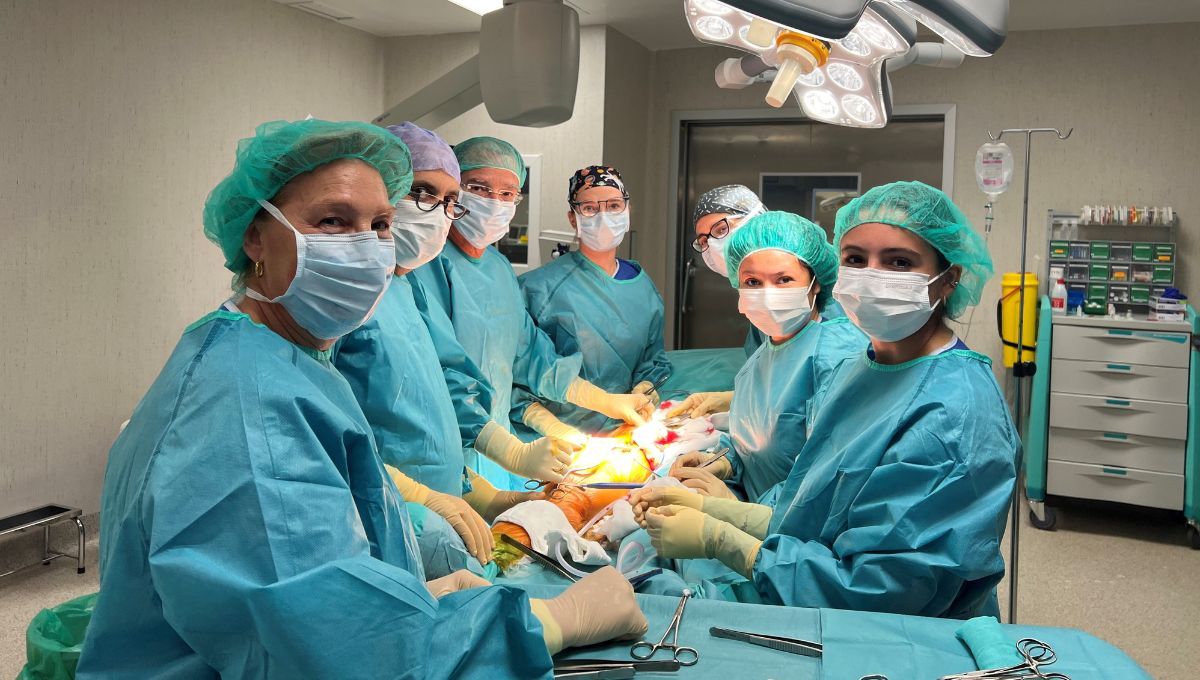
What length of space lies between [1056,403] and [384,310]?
376 cm

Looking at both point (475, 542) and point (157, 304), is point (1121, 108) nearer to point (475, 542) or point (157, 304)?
point (475, 542)

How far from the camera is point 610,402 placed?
339 centimetres

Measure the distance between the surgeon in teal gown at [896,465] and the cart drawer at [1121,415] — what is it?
3.08 metres

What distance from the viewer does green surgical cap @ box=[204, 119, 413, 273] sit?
134 centimetres

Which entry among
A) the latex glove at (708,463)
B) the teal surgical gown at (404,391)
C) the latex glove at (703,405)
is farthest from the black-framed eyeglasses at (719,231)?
the teal surgical gown at (404,391)

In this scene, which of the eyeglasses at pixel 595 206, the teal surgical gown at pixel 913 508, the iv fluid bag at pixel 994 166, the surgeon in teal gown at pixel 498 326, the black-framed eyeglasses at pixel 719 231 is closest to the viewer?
the teal surgical gown at pixel 913 508

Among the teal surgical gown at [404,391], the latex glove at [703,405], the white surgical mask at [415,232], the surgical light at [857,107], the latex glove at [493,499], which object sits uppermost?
the surgical light at [857,107]

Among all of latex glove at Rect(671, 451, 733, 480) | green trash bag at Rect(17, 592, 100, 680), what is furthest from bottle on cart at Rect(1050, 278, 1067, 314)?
green trash bag at Rect(17, 592, 100, 680)

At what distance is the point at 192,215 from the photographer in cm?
448

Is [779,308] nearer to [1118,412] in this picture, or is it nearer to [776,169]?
[1118,412]

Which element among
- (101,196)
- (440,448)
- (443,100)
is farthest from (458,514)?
(101,196)

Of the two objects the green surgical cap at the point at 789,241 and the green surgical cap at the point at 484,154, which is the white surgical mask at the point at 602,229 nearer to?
the green surgical cap at the point at 484,154

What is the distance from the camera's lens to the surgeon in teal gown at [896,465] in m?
1.62

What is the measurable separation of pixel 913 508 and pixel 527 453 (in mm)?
1359
